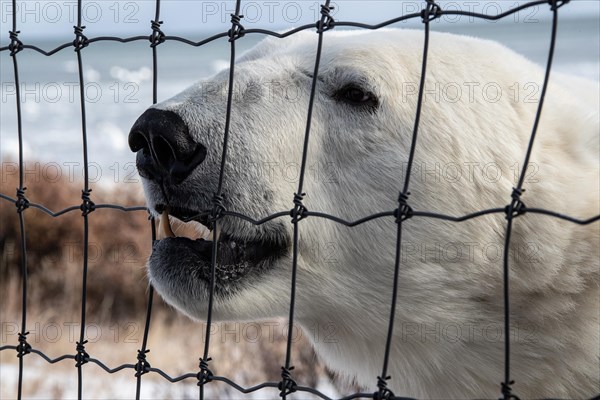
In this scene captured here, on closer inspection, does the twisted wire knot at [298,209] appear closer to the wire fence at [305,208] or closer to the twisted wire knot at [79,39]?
the wire fence at [305,208]

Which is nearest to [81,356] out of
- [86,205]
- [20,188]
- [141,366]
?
[141,366]

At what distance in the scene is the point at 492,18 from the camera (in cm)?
163

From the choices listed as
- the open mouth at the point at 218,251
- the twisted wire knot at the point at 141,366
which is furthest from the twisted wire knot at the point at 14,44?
the twisted wire knot at the point at 141,366

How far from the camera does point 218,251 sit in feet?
6.92

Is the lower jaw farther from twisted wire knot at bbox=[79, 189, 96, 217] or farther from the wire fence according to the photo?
twisted wire knot at bbox=[79, 189, 96, 217]

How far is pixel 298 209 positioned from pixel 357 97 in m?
0.46

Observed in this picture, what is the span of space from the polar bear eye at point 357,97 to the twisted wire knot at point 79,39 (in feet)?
2.50

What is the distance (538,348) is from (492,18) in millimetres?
934

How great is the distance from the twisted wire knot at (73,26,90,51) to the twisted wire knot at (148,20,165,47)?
0.79 ft

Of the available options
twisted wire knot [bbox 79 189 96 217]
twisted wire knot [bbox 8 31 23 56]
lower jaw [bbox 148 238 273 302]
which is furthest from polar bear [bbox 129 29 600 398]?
twisted wire knot [bbox 8 31 23 56]

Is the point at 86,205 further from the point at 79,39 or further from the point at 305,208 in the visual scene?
the point at 305,208

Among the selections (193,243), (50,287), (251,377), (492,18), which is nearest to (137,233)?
(50,287)

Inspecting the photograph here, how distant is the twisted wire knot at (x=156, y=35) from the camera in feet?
7.04

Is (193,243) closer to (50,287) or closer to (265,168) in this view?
(265,168)
